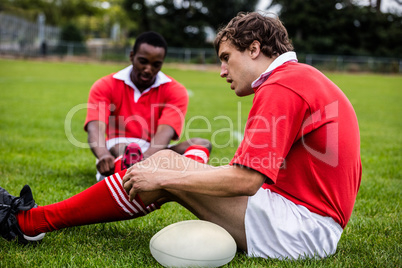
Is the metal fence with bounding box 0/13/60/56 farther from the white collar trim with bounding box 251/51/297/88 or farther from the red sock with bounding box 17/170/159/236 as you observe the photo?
the white collar trim with bounding box 251/51/297/88

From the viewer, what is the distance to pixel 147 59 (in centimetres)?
430

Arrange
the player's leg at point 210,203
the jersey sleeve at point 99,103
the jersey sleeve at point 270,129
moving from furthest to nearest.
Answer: the jersey sleeve at point 99,103 < the player's leg at point 210,203 < the jersey sleeve at point 270,129

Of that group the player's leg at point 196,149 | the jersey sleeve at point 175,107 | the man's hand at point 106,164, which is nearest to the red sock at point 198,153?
the player's leg at point 196,149

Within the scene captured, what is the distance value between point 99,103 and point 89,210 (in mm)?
2019

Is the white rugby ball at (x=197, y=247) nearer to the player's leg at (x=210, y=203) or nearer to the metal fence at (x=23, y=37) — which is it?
the player's leg at (x=210, y=203)

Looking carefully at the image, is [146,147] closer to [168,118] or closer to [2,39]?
[168,118]

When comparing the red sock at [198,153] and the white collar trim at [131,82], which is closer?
the red sock at [198,153]

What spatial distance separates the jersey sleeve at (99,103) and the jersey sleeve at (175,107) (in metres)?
0.56

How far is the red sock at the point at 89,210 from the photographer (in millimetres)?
2436

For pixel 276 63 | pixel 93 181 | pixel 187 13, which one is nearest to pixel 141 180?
pixel 276 63

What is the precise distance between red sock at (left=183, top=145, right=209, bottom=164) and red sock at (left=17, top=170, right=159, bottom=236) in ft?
4.72

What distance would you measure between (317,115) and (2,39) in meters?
37.4

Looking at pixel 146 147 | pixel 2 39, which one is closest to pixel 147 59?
pixel 146 147

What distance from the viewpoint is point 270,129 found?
76.7 inches
